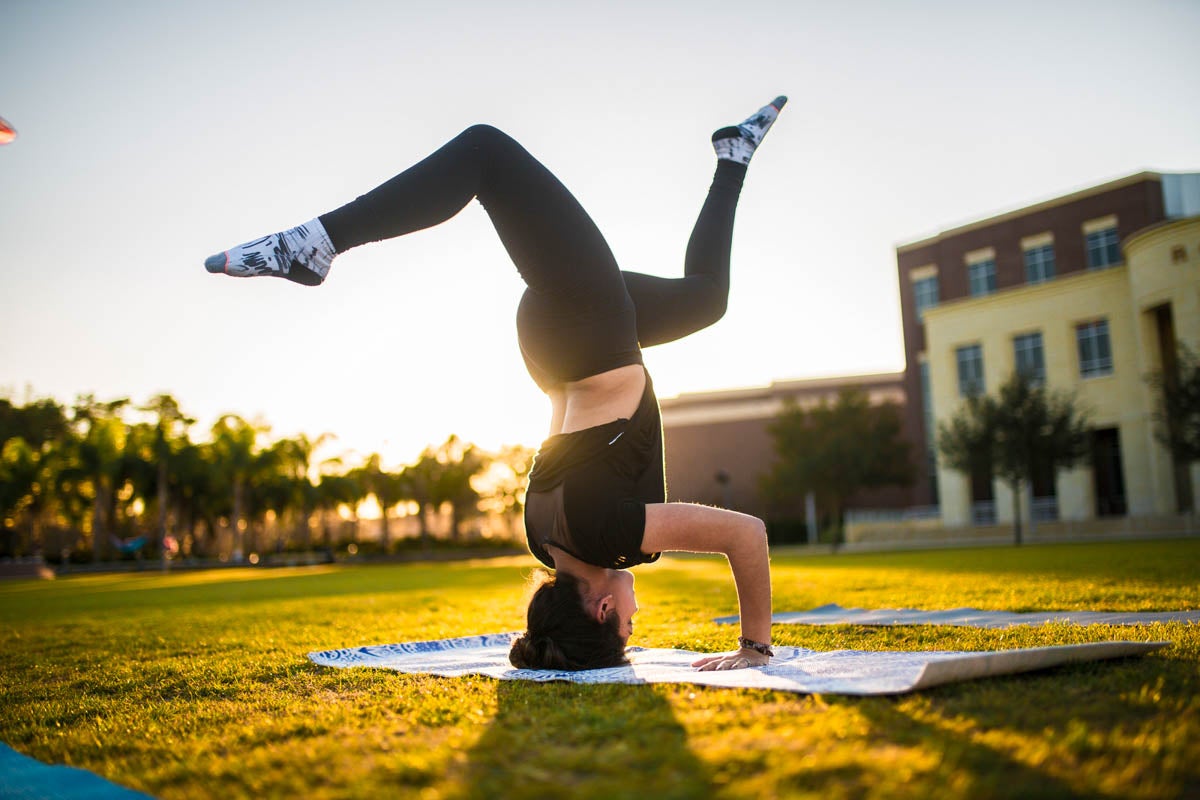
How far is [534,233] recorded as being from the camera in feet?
10.2

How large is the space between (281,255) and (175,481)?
53.5 meters

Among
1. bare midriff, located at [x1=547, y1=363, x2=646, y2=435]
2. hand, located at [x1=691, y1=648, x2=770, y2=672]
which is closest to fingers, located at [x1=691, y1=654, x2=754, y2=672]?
hand, located at [x1=691, y1=648, x2=770, y2=672]

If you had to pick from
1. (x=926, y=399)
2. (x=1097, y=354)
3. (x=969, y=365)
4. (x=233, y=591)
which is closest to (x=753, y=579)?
(x=233, y=591)

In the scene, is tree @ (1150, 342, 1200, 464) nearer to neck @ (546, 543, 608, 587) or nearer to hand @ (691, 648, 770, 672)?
hand @ (691, 648, 770, 672)

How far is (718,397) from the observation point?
6181cm

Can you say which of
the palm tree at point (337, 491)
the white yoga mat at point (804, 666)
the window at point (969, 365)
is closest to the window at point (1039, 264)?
the window at point (969, 365)

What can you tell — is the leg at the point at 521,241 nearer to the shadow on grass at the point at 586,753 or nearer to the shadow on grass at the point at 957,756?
the shadow on grass at the point at 586,753

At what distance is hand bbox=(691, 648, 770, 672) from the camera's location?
301cm

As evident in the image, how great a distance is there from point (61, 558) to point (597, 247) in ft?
163

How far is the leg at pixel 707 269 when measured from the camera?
145 inches

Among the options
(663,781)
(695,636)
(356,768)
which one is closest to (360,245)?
(356,768)

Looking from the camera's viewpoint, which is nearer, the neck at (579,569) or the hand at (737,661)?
the hand at (737,661)

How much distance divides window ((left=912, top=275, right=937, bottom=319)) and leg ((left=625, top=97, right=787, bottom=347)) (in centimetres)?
3853

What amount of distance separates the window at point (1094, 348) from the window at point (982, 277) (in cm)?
554
